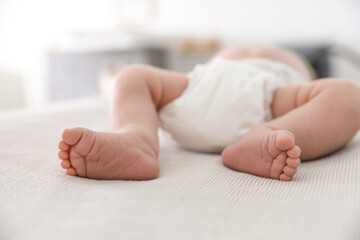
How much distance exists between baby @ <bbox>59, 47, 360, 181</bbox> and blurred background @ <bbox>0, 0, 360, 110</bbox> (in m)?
1.33

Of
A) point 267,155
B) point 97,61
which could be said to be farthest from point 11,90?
point 267,155

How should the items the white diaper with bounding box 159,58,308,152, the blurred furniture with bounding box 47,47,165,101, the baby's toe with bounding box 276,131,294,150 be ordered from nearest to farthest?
1. the baby's toe with bounding box 276,131,294,150
2. the white diaper with bounding box 159,58,308,152
3. the blurred furniture with bounding box 47,47,165,101

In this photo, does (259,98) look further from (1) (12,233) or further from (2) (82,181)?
(1) (12,233)

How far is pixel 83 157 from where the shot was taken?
64cm

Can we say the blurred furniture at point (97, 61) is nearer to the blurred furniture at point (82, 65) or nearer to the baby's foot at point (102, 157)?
the blurred furniture at point (82, 65)

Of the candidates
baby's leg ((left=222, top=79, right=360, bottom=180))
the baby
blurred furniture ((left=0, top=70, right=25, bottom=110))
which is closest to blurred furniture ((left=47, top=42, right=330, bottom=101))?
blurred furniture ((left=0, top=70, right=25, bottom=110))

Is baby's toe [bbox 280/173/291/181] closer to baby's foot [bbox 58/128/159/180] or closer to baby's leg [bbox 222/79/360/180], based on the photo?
baby's leg [bbox 222/79/360/180]

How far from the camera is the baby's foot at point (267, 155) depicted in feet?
2.06

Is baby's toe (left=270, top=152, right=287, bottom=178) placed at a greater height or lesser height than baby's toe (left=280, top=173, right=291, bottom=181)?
greater

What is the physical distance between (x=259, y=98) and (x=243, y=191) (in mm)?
343

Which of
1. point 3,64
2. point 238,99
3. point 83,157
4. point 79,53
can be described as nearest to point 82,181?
point 83,157

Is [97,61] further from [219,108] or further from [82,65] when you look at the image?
[219,108]

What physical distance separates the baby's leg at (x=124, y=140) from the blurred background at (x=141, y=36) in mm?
1490

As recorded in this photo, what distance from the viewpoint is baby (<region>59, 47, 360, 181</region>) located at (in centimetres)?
65
